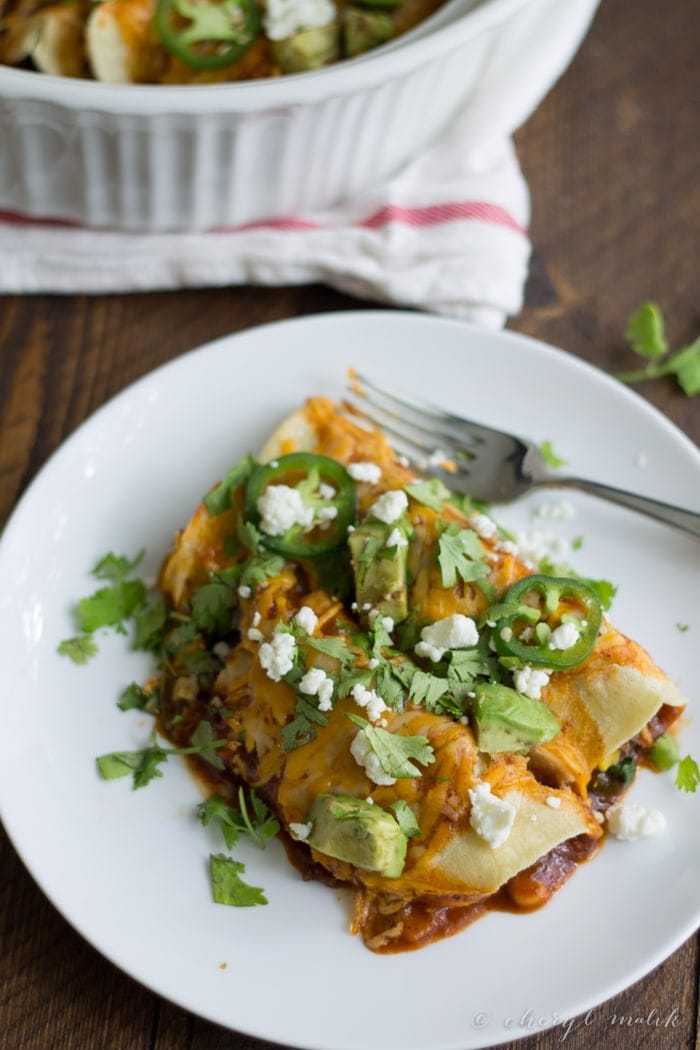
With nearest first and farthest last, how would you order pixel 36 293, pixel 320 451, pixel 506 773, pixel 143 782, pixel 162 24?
pixel 506 773
pixel 143 782
pixel 320 451
pixel 162 24
pixel 36 293

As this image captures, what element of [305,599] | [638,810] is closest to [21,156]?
[305,599]

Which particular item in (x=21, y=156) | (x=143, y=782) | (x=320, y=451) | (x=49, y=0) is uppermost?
(x=49, y=0)

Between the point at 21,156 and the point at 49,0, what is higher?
the point at 49,0

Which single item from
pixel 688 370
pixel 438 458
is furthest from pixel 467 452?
pixel 688 370

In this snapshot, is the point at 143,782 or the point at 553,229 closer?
the point at 143,782

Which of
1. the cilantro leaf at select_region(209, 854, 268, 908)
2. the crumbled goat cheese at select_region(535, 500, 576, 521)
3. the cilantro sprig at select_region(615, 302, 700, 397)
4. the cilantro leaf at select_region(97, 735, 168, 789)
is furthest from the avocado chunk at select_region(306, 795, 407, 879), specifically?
the cilantro sprig at select_region(615, 302, 700, 397)

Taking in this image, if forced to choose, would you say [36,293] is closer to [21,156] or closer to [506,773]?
[21,156]

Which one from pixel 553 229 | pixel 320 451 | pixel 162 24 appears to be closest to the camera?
pixel 320 451
